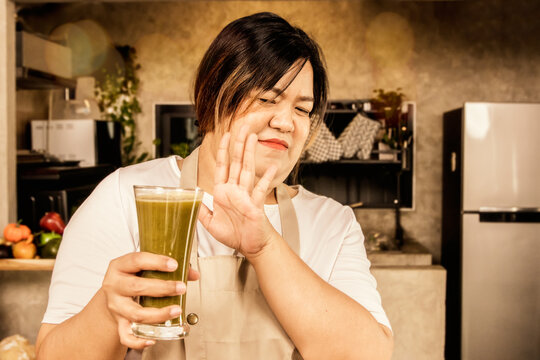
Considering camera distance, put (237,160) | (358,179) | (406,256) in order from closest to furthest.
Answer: (237,160) → (406,256) → (358,179)

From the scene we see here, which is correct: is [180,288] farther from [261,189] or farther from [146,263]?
[261,189]

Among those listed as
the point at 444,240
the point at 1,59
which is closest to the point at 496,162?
the point at 444,240

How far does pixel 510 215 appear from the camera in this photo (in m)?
3.89

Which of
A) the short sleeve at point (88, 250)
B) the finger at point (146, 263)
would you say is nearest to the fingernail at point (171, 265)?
the finger at point (146, 263)

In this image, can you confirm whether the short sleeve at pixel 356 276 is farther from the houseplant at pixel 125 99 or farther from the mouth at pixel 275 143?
the houseplant at pixel 125 99

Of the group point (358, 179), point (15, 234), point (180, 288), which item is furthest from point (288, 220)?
point (358, 179)

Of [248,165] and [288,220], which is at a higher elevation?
[248,165]

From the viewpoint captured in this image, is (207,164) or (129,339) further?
(207,164)

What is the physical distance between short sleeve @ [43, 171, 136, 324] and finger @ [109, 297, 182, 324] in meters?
0.24

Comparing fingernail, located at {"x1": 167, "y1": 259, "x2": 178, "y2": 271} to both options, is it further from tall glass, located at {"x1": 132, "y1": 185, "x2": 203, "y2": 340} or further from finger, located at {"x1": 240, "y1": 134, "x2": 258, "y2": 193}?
finger, located at {"x1": 240, "y1": 134, "x2": 258, "y2": 193}

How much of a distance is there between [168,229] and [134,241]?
0.31 metres

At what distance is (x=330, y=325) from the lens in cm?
Result: 94

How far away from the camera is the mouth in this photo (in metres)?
1.02

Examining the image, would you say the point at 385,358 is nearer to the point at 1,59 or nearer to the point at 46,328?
the point at 46,328
